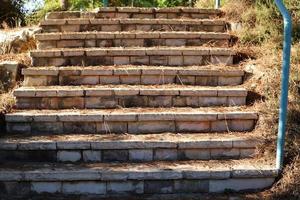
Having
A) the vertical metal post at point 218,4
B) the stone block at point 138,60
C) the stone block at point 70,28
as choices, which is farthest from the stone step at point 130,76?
the vertical metal post at point 218,4

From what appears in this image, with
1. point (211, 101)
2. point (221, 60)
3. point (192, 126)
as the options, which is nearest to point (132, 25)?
point (221, 60)

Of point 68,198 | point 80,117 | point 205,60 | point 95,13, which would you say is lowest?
point 68,198

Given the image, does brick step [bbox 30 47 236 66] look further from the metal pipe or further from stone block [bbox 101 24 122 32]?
the metal pipe

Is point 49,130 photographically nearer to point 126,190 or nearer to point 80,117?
point 80,117

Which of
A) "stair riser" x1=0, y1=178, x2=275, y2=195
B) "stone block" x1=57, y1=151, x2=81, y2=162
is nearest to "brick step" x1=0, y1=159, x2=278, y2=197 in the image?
"stair riser" x1=0, y1=178, x2=275, y2=195

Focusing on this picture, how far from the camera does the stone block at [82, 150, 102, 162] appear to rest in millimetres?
4039

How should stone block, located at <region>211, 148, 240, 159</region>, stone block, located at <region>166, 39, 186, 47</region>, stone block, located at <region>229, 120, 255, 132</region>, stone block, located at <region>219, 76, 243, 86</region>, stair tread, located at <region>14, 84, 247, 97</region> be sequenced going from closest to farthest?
stone block, located at <region>211, 148, 240, 159</region> → stone block, located at <region>229, 120, 255, 132</region> → stair tread, located at <region>14, 84, 247, 97</region> → stone block, located at <region>219, 76, 243, 86</region> → stone block, located at <region>166, 39, 186, 47</region>

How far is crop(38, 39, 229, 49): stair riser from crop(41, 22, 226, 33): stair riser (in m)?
0.33

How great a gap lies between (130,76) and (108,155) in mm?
1065

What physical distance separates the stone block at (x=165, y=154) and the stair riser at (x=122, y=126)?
0.31 meters

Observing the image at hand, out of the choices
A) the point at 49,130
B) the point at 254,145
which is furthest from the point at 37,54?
the point at 254,145

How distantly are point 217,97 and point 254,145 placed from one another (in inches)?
27.7

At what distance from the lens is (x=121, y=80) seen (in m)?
4.83

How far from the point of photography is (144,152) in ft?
13.4
